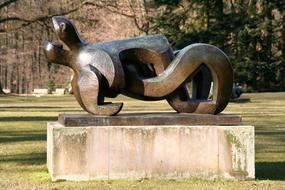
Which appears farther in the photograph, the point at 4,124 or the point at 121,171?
the point at 4,124

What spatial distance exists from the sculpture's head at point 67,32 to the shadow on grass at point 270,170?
3174 millimetres

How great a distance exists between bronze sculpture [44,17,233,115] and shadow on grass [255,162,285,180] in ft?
3.66

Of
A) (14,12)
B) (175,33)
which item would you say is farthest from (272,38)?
(14,12)

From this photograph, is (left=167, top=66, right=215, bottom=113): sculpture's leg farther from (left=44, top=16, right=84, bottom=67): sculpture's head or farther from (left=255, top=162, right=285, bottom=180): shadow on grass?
(left=44, top=16, right=84, bottom=67): sculpture's head

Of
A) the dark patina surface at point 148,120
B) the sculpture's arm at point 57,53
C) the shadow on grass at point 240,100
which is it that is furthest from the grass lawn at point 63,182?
the shadow on grass at point 240,100

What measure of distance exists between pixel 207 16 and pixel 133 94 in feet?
131

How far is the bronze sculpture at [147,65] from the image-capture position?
955 centimetres

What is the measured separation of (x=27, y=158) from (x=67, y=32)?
2.90m

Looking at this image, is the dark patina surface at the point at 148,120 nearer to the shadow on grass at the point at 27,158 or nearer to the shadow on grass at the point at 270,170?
the shadow on grass at the point at 270,170

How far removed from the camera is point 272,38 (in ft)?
160

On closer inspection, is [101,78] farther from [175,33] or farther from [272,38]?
[272,38]

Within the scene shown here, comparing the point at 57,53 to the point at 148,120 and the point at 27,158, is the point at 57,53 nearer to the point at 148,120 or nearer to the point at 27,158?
the point at 148,120

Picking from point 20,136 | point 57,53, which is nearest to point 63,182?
point 57,53

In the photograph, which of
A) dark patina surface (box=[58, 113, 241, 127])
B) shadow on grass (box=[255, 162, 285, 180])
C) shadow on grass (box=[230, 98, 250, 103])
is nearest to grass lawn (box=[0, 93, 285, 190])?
shadow on grass (box=[255, 162, 285, 180])
